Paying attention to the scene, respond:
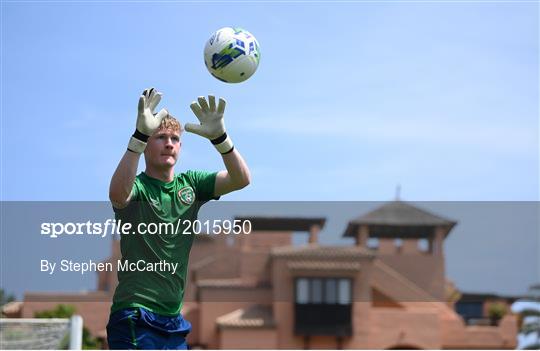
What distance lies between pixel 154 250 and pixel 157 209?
38 cm

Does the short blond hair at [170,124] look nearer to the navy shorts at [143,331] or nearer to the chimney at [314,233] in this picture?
the navy shorts at [143,331]

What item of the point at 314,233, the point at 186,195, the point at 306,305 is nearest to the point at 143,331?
the point at 186,195

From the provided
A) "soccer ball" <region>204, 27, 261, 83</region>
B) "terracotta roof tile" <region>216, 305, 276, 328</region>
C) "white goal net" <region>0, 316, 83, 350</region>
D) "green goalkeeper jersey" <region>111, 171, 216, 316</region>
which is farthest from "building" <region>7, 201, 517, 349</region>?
"green goalkeeper jersey" <region>111, 171, 216, 316</region>

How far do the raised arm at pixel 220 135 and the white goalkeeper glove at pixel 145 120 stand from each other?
1.20ft

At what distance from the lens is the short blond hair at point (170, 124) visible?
9.63 meters

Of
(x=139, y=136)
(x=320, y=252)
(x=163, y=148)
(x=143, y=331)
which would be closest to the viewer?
(x=143, y=331)

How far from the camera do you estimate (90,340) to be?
6181cm

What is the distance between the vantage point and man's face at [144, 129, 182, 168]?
955cm

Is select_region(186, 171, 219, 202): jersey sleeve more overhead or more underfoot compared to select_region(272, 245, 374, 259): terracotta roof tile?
more underfoot

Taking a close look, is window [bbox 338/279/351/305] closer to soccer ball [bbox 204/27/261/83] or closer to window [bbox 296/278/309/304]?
window [bbox 296/278/309/304]

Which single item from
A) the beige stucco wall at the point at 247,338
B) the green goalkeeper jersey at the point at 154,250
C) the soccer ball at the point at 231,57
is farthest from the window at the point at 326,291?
the green goalkeeper jersey at the point at 154,250

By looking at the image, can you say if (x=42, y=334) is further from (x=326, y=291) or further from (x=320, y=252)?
(x=320, y=252)

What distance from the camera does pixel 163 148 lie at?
31.3 feet

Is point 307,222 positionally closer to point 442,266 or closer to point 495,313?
point 442,266
